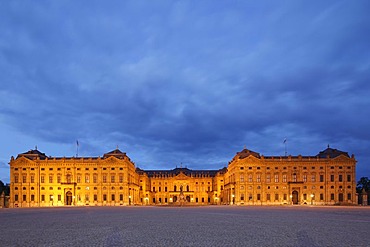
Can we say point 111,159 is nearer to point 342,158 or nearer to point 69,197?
point 69,197

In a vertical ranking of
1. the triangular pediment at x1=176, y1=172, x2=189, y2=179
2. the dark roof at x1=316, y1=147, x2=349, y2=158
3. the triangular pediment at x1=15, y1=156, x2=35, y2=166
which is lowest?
the triangular pediment at x1=176, y1=172, x2=189, y2=179

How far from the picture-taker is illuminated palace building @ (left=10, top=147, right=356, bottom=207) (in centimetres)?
9075

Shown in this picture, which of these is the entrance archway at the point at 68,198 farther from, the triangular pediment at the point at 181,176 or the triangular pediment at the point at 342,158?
the triangular pediment at the point at 342,158

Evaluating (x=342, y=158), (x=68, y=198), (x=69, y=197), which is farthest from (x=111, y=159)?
(x=342, y=158)

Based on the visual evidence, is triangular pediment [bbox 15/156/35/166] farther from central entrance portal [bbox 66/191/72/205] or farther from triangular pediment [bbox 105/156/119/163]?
triangular pediment [bbox 105/156/119/163]

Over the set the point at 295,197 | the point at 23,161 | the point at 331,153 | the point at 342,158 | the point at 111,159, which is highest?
the point at 331,153

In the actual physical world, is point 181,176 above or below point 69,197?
above

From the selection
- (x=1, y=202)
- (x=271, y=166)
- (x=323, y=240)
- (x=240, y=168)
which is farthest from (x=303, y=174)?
(x=323, y=240)

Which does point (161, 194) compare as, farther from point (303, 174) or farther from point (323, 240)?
point (323, 240)

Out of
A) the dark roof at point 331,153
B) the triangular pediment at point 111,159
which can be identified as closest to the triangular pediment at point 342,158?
the dark roof at point 331,153

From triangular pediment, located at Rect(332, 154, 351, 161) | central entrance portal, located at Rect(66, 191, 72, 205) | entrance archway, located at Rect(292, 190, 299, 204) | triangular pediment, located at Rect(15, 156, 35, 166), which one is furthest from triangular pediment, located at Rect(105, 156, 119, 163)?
triangular pediment, located at Rect(332, 154, 351, 161)

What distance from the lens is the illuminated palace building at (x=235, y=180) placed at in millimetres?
90750

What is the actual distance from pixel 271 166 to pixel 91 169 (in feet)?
132

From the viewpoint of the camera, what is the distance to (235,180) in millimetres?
93250
